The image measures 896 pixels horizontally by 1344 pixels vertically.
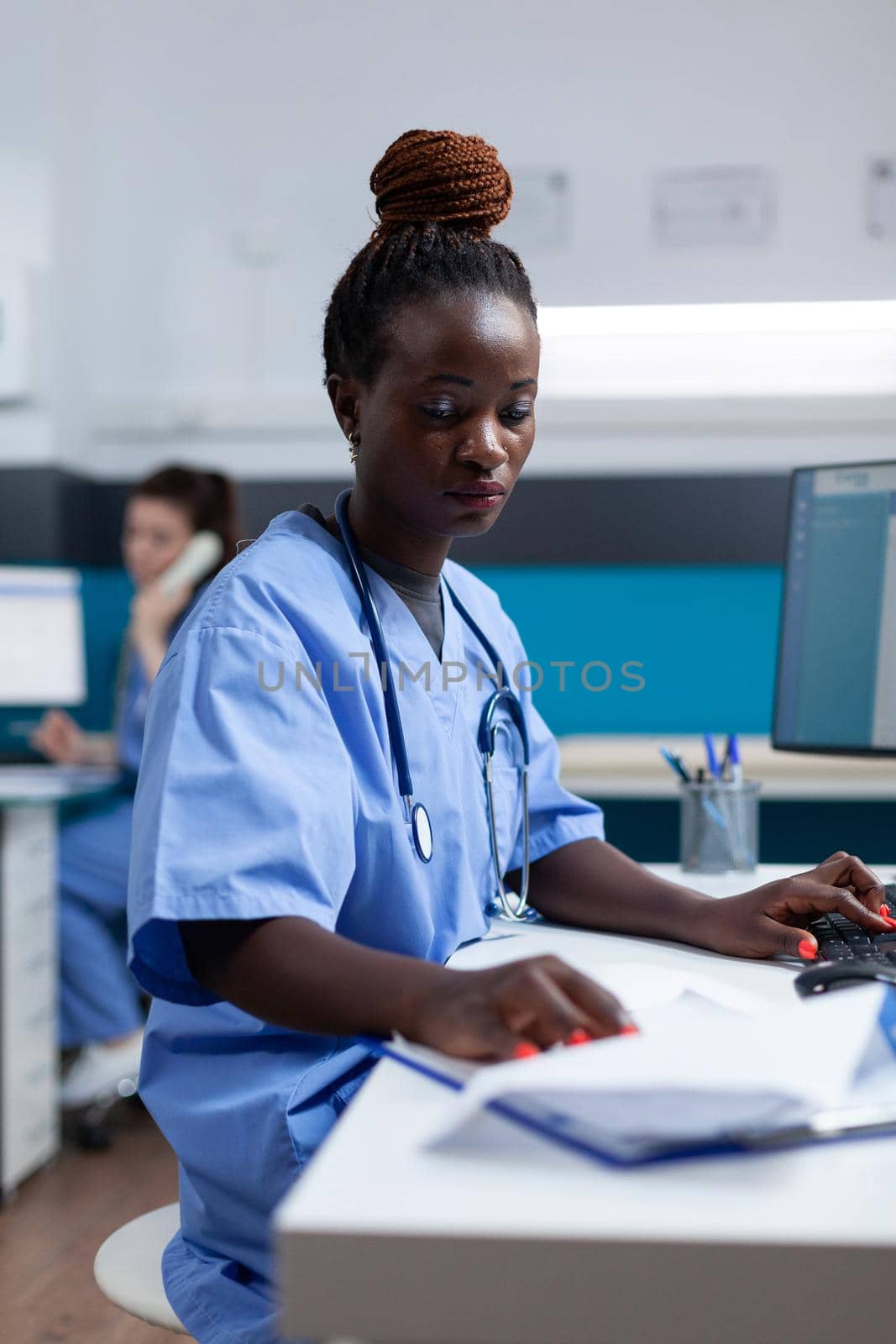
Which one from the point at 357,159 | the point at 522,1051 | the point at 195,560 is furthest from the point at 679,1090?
the point at 357,159

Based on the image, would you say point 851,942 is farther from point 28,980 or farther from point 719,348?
point 28,980

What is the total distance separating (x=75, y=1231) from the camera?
81.0 inches

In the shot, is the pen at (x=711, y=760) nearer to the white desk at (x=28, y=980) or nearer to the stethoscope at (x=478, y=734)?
the stethoscope at (x=478, y=734)

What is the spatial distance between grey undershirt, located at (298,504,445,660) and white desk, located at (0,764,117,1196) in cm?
131

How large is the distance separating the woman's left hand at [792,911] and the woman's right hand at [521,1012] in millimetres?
344

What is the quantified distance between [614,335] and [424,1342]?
1521 millimetres

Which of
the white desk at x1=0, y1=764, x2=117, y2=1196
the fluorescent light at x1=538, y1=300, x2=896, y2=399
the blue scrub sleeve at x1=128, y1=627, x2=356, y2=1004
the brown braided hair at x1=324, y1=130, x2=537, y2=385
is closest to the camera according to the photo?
the blue scrub sleeve at x1=128, y1=627, x2=356, y2=1004

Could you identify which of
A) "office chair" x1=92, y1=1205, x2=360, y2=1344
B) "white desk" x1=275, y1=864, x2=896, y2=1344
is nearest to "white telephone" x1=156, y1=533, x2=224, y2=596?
"office chair" x1=92, y1=1205, x2=360, y2=1344

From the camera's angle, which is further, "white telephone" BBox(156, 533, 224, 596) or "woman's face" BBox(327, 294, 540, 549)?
"white telephone" BBox(156, 533, 224, 596)

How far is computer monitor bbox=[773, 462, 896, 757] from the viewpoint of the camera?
1.27 m

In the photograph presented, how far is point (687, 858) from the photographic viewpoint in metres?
1.28

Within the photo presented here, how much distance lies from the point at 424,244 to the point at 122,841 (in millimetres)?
1825

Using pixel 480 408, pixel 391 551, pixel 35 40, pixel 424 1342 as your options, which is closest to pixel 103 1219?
pixel 391 551

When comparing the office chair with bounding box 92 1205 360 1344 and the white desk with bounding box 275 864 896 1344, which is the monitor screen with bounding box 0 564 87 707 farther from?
the white desk with bounding box 275 864 896 1344
